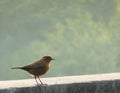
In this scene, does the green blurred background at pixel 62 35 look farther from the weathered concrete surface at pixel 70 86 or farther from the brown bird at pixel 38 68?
the weathered concrete surface at pixel 70 86

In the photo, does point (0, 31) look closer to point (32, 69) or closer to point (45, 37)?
point (45, 37)

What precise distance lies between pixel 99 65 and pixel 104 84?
35.5 metres

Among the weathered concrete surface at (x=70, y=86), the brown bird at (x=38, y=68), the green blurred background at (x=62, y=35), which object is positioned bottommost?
the green blurred background at (x=62, y=35)

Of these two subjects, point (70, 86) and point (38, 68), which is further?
point (38, 68)

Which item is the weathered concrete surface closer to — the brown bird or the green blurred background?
the brown bird

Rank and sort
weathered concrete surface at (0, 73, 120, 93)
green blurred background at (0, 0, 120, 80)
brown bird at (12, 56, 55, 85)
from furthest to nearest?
green blurred background at (0, 0, 120, 80) < brown bird at (12, 56, 55, 85) < weathered concrete surface at (0, 73, 120, 93)

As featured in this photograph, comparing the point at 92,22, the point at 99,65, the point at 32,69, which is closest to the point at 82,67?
the point at 99,65

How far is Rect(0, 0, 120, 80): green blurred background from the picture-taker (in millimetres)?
40031

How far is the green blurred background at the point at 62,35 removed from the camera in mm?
40031

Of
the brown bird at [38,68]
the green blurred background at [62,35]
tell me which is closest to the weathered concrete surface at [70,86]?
the brown bird at [38,68]

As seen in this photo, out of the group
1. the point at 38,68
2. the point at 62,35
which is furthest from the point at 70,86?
the point at 62,35

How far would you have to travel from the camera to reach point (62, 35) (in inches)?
1854

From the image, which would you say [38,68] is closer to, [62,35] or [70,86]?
[70,86]

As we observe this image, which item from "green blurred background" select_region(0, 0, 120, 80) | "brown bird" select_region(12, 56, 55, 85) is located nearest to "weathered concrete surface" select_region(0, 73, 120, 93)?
"brown bird" select_region(12, 56, 55, 85)
